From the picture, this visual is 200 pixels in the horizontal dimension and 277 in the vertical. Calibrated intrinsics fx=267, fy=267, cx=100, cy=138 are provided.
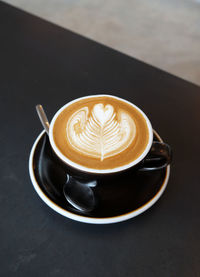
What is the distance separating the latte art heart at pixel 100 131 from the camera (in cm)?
46

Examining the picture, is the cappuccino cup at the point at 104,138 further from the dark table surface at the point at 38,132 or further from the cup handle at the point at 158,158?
the dark table surface at the point at 38,132

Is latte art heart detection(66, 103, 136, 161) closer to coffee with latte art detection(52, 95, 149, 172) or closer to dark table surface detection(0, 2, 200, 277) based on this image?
coffee with latte art detection(52, 95, 149, 172)

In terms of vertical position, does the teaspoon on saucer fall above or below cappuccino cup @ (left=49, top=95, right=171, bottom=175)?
below

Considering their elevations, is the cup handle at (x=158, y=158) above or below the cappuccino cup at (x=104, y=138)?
below

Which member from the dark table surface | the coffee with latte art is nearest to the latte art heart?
the coffee with latte art

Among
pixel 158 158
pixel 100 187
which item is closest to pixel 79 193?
pixel 100 187

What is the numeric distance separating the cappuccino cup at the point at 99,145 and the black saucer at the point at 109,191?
0.03ft

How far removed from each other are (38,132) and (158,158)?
271 mm

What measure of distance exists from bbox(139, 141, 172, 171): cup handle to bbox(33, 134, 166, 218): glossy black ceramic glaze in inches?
0.7

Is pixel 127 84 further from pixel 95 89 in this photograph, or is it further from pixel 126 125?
pixel 126 125

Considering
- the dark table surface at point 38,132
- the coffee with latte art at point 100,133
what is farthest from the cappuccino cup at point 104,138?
the dark table surface at point 38,132

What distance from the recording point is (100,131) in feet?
1.61

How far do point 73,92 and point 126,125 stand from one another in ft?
0.79

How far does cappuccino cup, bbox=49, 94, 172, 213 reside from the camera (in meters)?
0.43
